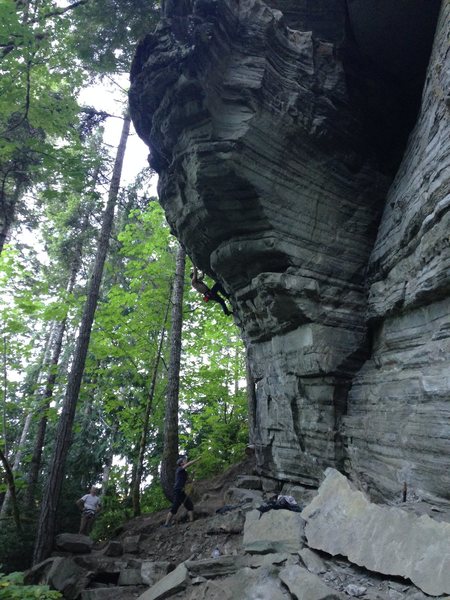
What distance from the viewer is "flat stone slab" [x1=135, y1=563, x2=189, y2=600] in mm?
5289

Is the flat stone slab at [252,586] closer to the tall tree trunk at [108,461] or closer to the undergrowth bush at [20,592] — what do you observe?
the undergrowth bush at [20,592]

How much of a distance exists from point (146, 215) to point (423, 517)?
45.9 ft

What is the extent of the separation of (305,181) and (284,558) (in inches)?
287

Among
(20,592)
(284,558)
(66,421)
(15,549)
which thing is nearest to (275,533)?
(284,558)

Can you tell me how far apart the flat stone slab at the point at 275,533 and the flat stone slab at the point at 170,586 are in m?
0.92

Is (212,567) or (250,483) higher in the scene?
(250,483)

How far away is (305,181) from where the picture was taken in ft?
29.6

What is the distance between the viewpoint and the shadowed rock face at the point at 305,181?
770 centimetres

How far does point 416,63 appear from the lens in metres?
9.66

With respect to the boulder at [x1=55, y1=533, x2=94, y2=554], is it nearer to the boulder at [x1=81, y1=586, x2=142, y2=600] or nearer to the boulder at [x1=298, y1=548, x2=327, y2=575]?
the boulder at [x1=81, y1=586, x2=142, y2=600]

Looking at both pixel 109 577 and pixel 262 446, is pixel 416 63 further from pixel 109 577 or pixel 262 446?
pixel 109 577

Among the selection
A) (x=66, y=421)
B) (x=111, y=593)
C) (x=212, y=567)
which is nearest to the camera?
(x=212, y=567)

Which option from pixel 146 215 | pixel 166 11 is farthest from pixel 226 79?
pixel 146 215

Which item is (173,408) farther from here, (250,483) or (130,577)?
(130,577)
